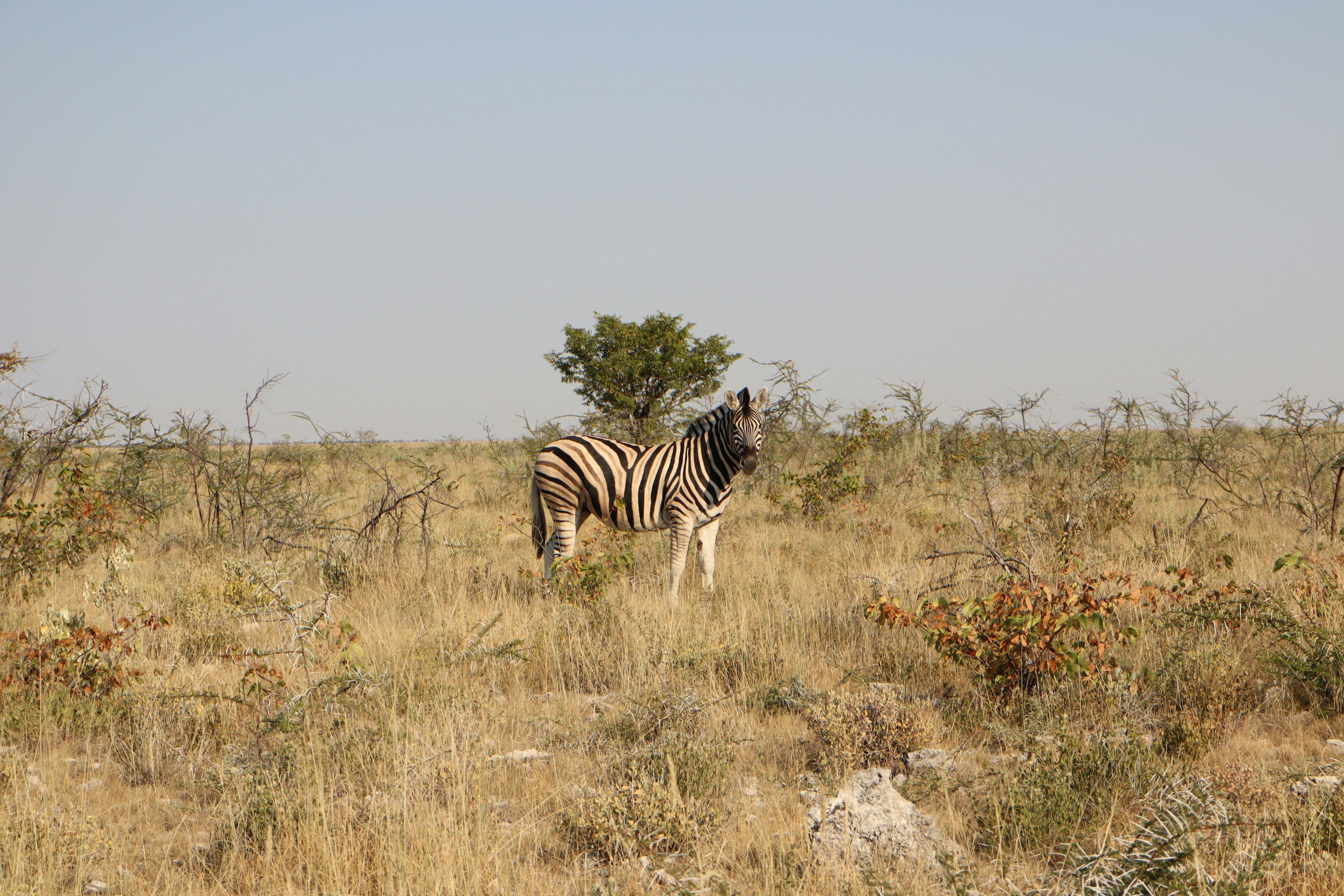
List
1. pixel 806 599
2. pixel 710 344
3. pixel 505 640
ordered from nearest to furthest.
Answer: pixel 505 640 < pixel 806 599 < pixel 710 344

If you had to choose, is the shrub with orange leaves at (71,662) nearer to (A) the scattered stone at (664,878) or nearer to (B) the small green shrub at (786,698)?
(A) the scattered stone at (664,878)

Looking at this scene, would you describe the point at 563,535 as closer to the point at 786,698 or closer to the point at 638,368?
the point at 786,698

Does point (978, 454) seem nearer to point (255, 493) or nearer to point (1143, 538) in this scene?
point (1143, 538)

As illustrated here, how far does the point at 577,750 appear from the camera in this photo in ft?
14.6

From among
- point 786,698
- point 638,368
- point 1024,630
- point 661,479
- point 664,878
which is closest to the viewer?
point 664,878

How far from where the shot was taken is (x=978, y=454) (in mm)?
16312

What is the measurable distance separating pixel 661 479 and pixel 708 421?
0.77 meters

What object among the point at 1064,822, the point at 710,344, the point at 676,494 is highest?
the point at 710,344

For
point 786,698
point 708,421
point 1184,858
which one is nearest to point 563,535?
point 708,421

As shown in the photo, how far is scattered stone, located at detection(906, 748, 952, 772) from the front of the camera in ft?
13.5

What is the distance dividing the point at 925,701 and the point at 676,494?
371 centimetres

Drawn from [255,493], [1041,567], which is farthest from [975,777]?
[255,493]

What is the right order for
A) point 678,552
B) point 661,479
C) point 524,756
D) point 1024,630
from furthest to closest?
point 661,479 < point 678,552 < point 1024,630 < point 524,756

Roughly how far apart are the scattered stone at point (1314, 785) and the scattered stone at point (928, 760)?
1.38 m
